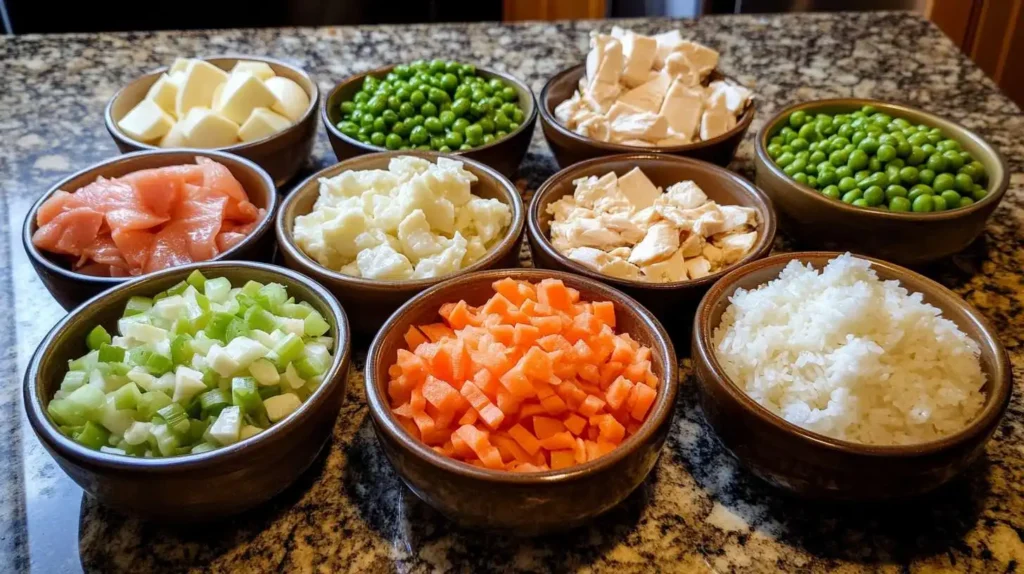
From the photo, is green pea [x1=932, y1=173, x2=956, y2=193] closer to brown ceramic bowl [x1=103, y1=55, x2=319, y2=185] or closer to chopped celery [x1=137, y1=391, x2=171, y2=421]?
brown ceramic bowl [x1=103, y1=55, x2=319, y2=185]

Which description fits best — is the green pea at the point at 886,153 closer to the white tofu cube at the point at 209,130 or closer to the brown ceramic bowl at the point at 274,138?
the brown ceramic bowl at the point at 274,138

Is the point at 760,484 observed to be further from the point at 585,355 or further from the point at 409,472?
the point at 409,472

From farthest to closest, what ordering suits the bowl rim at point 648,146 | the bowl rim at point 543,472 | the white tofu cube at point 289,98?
the white tofu cube at point 289,98 → the bowl rim at point 648,146 → the bowl rim at point 543,472

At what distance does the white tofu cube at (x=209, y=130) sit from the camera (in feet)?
7.80

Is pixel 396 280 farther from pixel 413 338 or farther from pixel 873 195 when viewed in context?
pixel 873 195

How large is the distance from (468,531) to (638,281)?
71 cm

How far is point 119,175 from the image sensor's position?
222 cm

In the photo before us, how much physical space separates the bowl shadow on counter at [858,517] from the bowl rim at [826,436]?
6.6 inches

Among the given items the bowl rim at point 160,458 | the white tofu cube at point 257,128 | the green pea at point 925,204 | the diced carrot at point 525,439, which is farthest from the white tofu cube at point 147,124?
the green pea at point 925,204

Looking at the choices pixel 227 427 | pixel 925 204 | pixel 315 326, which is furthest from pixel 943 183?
pixel 227 427

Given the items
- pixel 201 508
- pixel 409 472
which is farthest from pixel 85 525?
pixel 409 472

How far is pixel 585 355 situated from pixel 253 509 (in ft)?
2.49

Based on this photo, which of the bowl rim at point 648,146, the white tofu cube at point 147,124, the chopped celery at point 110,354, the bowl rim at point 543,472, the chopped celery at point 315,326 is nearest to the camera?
the bowl rim at point 543,472

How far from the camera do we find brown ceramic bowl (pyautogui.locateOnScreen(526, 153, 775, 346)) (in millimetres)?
1839
